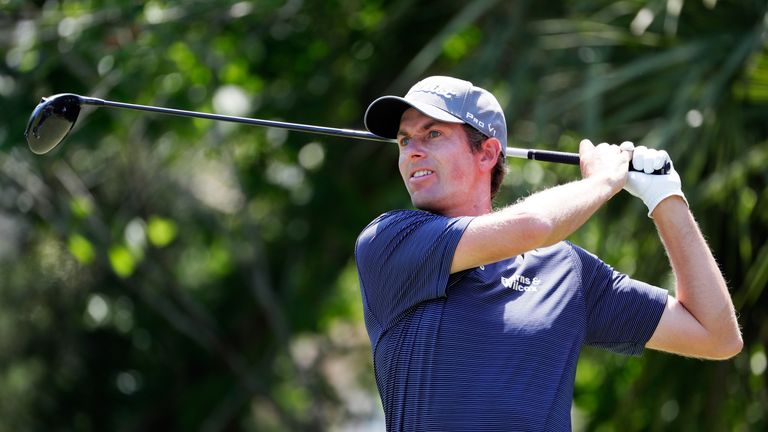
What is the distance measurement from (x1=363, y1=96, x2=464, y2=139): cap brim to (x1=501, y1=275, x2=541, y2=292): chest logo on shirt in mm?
403

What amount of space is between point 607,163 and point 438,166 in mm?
388

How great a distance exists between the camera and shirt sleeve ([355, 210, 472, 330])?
2789mm

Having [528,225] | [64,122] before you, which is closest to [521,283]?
[528,225]

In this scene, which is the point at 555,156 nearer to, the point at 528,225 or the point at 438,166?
the point at 438,166

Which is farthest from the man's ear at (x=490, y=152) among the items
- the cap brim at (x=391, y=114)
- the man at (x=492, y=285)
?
the cap brim at (x=391, y=114)

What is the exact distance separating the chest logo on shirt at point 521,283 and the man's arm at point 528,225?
97 mm

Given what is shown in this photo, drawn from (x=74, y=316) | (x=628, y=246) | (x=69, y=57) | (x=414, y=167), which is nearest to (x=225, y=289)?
(x=74, y=316)

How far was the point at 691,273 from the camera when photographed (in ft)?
10.0

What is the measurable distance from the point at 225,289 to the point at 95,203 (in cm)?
101

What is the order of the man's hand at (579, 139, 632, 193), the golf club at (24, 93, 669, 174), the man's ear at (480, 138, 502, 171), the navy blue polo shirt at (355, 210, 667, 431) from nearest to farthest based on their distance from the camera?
the navy blue polo shirt at (355, 210, 667, 431), the man's hand at (579, 139, 632, 193), the man's ear at (480, 138, 502, 171), the golf club at (24, 93, 669, 174)

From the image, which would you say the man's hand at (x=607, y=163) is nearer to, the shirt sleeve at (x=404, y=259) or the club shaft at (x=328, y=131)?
the club shaft at (x=328, y=131)

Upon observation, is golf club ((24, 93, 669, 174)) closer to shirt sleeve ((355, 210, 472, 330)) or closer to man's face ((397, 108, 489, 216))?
man's face ((397, 108, 489, 216))

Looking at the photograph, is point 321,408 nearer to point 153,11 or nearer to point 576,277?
point 153,11

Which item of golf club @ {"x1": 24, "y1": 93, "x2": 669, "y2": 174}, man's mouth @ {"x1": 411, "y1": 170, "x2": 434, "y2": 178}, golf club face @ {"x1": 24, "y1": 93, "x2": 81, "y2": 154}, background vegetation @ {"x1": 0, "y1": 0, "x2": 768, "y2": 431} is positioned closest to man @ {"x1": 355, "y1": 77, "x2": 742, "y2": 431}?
man's mouth @ {"x1": 411, "y1": 170, "x2": 434, "y2": 178}
